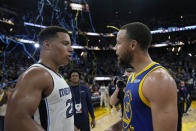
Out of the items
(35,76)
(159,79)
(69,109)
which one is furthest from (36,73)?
(159,79)

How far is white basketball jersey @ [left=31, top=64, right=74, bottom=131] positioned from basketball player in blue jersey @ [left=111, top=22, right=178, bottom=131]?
604 mm

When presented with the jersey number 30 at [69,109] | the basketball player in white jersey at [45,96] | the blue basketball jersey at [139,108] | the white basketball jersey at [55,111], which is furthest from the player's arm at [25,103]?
the blue basketball jersey at [139,108]

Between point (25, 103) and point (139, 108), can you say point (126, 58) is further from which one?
point (25, 103)

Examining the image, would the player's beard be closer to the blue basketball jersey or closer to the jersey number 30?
the blue basketball jersey

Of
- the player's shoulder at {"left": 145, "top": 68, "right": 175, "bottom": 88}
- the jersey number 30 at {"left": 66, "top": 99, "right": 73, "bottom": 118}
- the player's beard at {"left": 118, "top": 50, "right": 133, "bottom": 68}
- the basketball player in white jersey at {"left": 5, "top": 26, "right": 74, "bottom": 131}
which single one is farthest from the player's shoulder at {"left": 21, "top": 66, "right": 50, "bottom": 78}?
the player's shoulder at {"left": 145, "top": 68, "right": 175, "bottom": 88}

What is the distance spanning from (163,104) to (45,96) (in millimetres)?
934

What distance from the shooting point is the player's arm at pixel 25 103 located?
35.7 inches

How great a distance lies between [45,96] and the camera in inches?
44.9

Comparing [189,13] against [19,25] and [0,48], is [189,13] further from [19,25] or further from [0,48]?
[0,48]

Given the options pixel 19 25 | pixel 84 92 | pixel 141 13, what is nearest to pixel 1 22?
pixel 19 25

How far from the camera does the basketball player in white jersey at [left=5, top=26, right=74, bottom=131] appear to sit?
0.92 meters

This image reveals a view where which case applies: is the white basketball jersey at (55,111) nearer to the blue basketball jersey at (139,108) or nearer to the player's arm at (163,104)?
the blue basketball jersey at (139,108)

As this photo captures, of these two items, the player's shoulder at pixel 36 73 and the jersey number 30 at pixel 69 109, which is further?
the jersey number 30 at pixel 69 109

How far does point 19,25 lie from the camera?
13.8 meters
